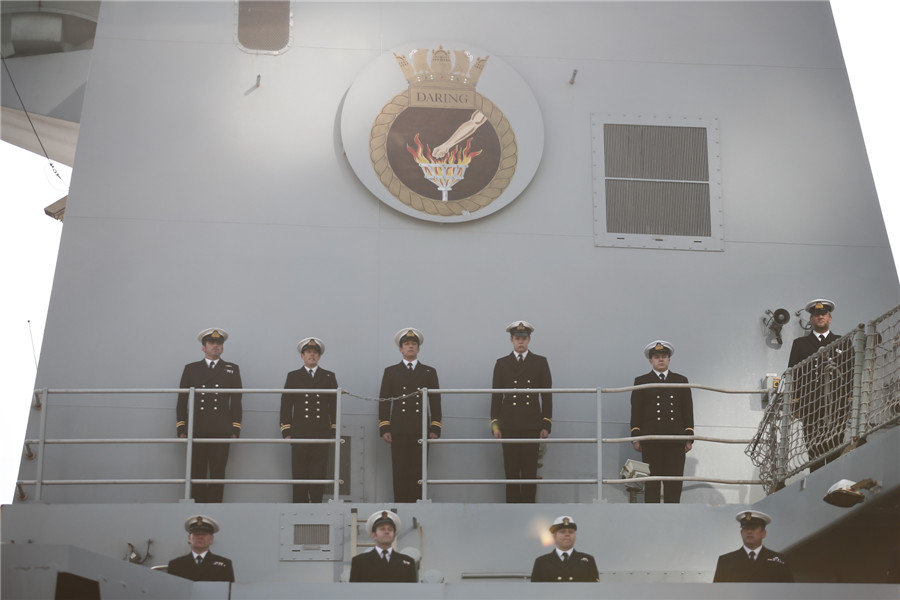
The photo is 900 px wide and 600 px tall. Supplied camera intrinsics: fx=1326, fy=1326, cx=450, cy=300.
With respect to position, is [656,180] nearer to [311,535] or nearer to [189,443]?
[311,535]

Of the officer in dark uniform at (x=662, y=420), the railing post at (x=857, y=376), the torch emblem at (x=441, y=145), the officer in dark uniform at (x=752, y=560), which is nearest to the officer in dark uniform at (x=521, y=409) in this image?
the officer in dark uniform at (x=662, y=420)

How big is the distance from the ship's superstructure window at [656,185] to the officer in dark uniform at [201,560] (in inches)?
143

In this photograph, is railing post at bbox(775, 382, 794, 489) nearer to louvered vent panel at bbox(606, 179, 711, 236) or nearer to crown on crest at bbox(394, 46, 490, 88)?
louvered vent panel at bbox(606, 179, 711, 236)

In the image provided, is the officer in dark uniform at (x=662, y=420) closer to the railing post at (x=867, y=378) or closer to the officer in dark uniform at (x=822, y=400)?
the officer in dark uniform at (x=822, y=400)

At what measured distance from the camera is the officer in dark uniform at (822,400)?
24.3ft

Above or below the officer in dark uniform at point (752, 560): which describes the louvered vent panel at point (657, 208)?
above

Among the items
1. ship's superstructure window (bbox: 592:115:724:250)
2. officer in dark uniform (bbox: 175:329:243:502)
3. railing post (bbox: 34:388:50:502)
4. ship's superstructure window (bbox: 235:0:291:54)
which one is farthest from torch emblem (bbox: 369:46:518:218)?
railing post (bbox: 34:388:50:502)

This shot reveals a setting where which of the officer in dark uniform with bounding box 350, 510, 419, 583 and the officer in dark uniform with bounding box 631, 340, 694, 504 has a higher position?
the officer in dark uniform with bounding box 631, 340, 694, 504

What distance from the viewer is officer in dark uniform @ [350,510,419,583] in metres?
6.82

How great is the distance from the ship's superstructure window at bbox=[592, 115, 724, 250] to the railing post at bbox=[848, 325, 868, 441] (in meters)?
2.39

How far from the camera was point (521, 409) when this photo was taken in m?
8.44

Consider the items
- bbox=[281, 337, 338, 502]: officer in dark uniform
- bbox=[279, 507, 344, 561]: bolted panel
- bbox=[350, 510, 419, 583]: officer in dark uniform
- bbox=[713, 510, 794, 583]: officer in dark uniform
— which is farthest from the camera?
bbox=[281, 337, 338, 502]: officer in dark uniform

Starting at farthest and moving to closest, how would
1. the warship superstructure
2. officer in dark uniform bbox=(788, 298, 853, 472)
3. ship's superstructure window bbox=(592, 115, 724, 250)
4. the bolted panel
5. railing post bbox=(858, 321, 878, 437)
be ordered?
1. ship's superstructure window bbox=(592, 115, 724, 250)
2. the warship superstructure
3. the bolted panel
4. officer in dark uniform bbox=(788, 298, 853, 472)
5. railing post bbox=(858, 321, 878, 437)

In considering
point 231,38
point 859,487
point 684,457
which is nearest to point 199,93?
point 231,38
